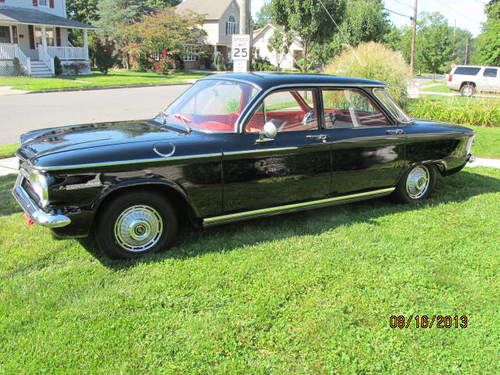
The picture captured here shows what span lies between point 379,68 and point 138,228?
1036 centimetres

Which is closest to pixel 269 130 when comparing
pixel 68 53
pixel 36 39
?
pixel 68 53

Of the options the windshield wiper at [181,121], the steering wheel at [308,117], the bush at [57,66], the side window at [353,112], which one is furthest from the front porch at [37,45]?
the steering wheel at [308,117]

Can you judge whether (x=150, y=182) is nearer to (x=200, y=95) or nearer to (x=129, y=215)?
(x=129, y=215)

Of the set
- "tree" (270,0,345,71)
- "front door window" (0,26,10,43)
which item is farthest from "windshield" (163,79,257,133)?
"front door window" (0,26,10,43)

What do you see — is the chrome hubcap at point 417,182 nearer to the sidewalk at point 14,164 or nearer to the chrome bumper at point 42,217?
the sidewalk at point 14,164

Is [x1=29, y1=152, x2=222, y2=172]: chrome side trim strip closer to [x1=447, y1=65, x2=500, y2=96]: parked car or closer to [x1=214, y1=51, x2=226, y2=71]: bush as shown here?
[x1=447, y1=65, x2=500, y2=96]: parked car

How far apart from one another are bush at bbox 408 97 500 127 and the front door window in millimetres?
26796

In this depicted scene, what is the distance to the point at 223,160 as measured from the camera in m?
4.46

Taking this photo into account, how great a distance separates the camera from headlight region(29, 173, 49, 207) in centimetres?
378

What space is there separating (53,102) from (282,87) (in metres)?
14.1

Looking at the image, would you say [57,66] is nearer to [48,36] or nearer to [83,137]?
[48,36]

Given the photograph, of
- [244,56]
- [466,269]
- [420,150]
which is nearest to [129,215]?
[466,269]

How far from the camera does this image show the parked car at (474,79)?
84.6 ft

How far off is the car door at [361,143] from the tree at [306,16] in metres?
21.8
